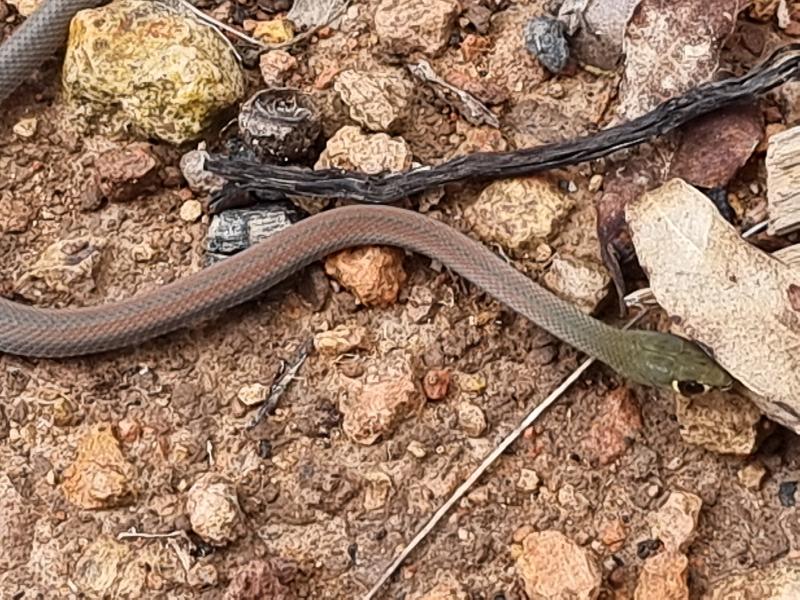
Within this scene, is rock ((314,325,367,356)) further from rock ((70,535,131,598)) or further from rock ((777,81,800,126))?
rock ((777,81,800,126))

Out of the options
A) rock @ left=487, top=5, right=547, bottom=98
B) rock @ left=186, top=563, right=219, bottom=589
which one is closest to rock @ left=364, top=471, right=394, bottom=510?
rock @ left=186, top=563, right=219, bottom=589

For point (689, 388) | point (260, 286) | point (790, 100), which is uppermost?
point (790, 100)

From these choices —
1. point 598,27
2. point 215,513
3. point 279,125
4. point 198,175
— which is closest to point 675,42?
point 598,27

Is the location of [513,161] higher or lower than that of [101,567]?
higher

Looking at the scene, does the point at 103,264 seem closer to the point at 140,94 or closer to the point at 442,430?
the point at 140,94

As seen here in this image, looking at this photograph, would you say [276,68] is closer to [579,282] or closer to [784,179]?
[579,282]

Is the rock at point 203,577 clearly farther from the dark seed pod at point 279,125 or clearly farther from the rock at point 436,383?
the dark seed pod at point 279,125
